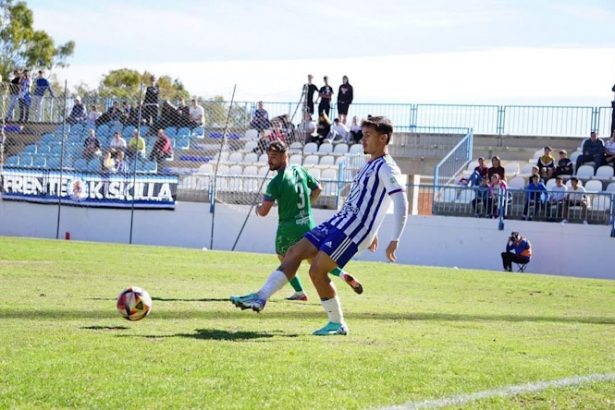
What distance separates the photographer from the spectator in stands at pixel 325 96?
33594mm

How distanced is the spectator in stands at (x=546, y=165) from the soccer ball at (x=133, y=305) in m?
20.5

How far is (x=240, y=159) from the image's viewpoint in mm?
32250

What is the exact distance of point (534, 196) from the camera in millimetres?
26453

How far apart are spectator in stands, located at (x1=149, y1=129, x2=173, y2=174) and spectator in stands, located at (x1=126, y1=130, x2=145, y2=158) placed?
0.37 meters

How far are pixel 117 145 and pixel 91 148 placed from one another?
961 millimetres

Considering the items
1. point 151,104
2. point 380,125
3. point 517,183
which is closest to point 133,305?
point 380,125

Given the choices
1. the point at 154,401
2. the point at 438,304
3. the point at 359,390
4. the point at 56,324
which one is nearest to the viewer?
the point at 154,401

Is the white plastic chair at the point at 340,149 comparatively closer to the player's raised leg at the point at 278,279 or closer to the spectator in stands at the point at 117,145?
the spectator in stands at the point at 117,145

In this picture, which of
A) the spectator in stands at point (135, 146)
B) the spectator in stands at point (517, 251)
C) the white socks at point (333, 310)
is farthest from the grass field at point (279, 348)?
the spectator in stands at point (135, 146)

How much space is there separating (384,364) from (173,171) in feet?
79.9

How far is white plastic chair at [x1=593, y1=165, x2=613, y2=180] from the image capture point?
28.0 metres

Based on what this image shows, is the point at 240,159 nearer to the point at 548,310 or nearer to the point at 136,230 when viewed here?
the point at 136,230

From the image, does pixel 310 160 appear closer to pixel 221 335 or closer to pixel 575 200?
pixel 575 200

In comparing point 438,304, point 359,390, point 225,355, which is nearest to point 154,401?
point 359,390
